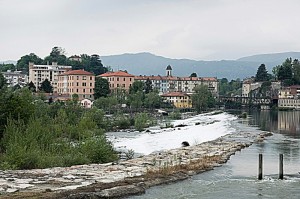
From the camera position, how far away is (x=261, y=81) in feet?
647

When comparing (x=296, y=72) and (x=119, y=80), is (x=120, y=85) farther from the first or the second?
(x=296, y=72)

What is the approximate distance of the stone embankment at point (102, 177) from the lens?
790 inches

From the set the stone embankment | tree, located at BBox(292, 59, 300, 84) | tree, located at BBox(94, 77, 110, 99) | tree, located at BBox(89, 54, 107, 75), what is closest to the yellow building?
tree, located at BBox(94, 77, 110, 99)

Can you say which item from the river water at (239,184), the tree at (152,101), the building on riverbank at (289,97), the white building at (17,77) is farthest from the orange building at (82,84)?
the river water at (239,184)

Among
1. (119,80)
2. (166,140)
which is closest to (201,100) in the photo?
(119,80)

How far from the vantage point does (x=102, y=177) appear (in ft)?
78.5

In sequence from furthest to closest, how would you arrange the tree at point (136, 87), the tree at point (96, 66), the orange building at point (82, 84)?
the tree at point (96, 66), the tree at point (136, 87), the orange building at point (82, 84)

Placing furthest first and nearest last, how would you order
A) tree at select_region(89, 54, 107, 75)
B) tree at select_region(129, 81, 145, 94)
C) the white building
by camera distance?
tree at select_region(89, 54, 107, 75) → the white building → tree at select_region(129, 81, 145, 94)

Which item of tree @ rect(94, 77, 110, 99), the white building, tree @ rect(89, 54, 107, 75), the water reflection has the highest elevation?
tree @ rect(89, 54, 107, 75)

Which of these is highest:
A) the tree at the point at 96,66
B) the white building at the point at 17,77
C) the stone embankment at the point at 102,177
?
the tree at the point at 96,66

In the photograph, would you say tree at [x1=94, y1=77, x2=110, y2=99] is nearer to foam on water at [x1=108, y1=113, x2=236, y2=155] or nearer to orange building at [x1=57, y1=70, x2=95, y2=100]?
orange building at [x1=57, y1=70, x2=95, y2=100]

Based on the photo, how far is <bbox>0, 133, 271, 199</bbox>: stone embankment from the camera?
20.1 m

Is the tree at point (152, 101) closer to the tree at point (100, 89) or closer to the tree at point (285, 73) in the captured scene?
the tree at point (100, 89)

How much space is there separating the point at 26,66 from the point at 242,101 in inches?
3302
